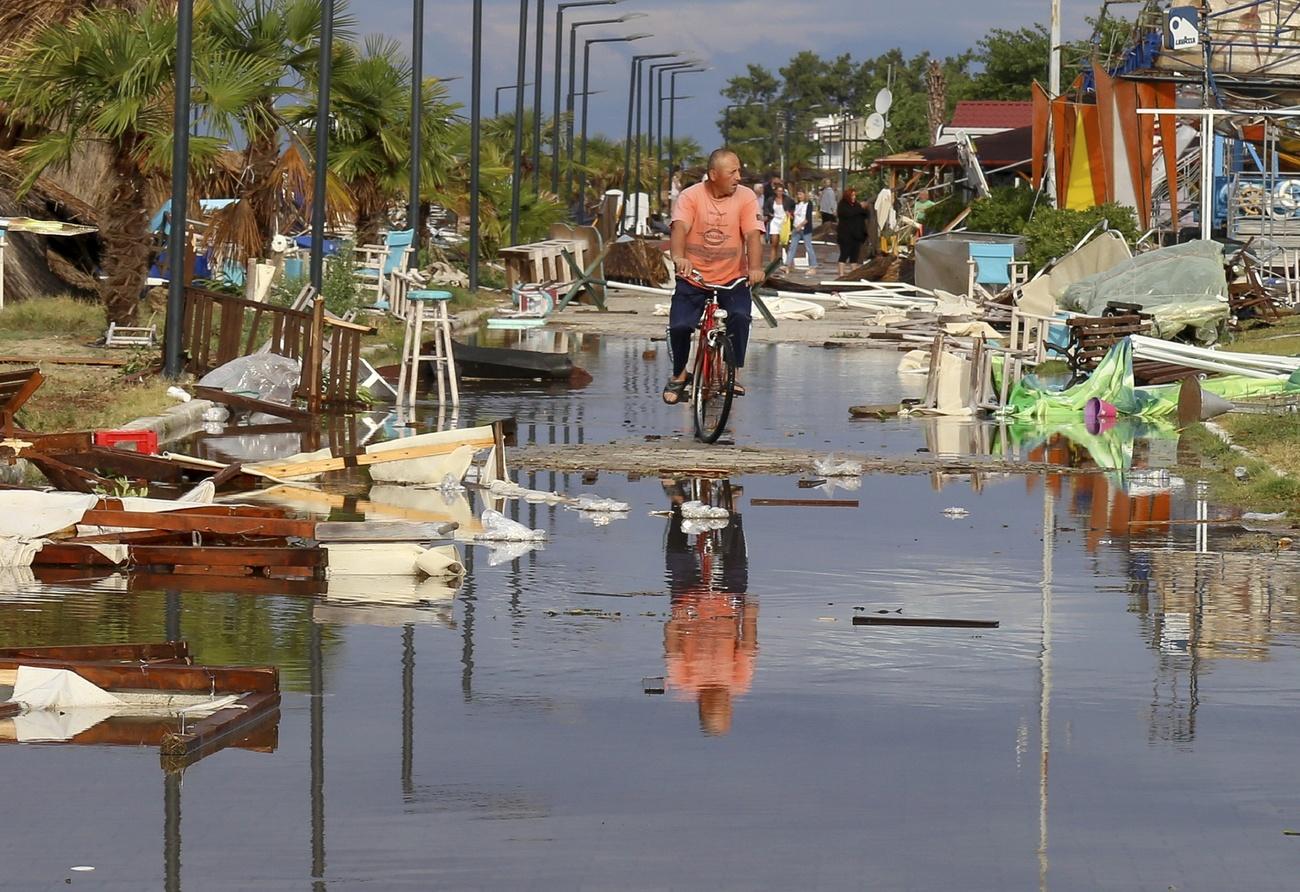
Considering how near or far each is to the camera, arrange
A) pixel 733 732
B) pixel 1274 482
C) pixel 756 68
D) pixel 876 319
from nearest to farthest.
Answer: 1. pixel 733 732
2. pixel 1274 482
3. pixel 876 319
4. pixel 756 68

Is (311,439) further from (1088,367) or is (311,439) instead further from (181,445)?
(1088,367)

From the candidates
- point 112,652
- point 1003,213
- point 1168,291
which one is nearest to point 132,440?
point 112,652

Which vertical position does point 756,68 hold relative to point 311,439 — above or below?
above

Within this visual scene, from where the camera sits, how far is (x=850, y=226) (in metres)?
53.3

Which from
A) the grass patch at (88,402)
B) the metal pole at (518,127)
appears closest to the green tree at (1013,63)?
the metal pole at (518,127)

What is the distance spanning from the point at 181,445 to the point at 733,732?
985 cm

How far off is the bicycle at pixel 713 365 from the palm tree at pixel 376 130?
1456 cm

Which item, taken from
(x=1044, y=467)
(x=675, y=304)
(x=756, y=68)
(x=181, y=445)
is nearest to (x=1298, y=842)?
(x=1044, y=467)

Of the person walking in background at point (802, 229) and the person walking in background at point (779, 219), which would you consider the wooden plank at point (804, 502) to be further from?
the person walking in background at point (802, 229)

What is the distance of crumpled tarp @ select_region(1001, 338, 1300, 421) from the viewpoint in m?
18.2

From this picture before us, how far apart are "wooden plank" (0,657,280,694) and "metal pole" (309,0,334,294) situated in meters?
17.8

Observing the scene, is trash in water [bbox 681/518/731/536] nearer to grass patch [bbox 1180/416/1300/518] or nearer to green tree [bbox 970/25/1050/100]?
grass patch [bbox 1180/416/1300/518]

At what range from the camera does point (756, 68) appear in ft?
633

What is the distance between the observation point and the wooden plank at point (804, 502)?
12.6 m
